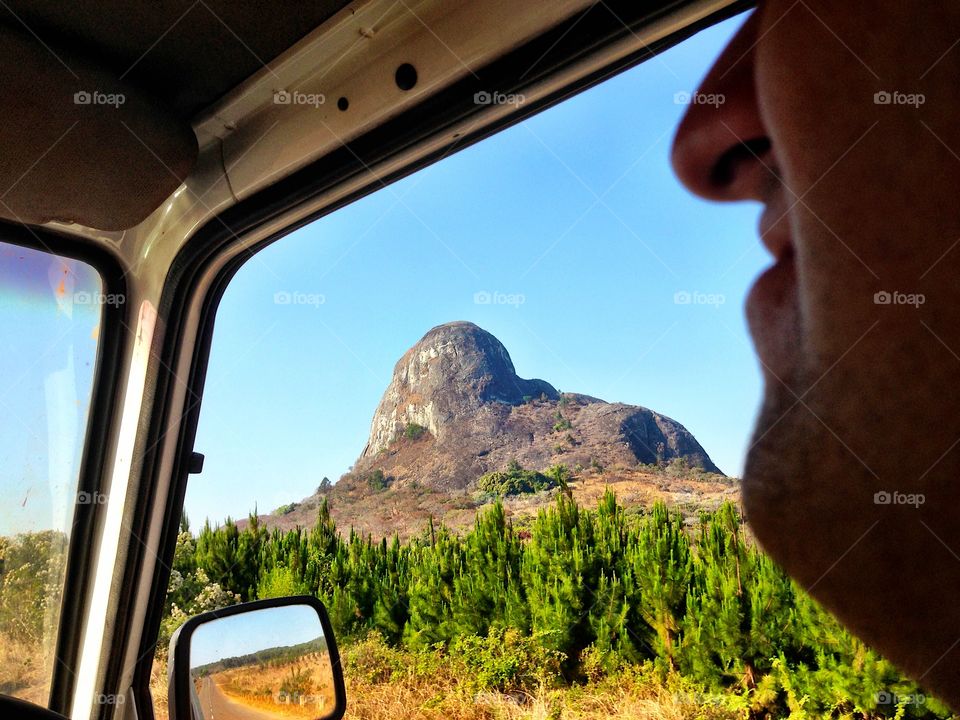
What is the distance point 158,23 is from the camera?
96 centimetres

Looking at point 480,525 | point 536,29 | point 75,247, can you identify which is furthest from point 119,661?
point 480,525

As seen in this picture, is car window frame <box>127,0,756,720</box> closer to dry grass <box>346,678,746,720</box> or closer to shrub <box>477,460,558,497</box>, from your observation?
dry grass <box>346,678,746,720</box>

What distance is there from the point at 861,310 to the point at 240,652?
1.26m

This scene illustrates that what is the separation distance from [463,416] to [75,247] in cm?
853

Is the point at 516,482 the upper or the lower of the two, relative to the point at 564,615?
upper

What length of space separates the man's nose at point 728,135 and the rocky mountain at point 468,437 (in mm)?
5910

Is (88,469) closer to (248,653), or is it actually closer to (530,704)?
(248,653)

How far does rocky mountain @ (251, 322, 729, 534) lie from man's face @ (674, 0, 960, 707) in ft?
19.5

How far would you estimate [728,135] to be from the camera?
540 mm

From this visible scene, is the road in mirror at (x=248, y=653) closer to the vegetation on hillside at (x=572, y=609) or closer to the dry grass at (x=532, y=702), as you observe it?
the vegetation on hillside at (x=572, y=609)

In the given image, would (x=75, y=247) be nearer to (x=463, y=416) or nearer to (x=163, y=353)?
(x=163, y=353)

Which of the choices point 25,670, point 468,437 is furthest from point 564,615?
point 25,670

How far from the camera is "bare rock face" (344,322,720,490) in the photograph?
7715 mm

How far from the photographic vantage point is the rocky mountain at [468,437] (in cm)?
748
